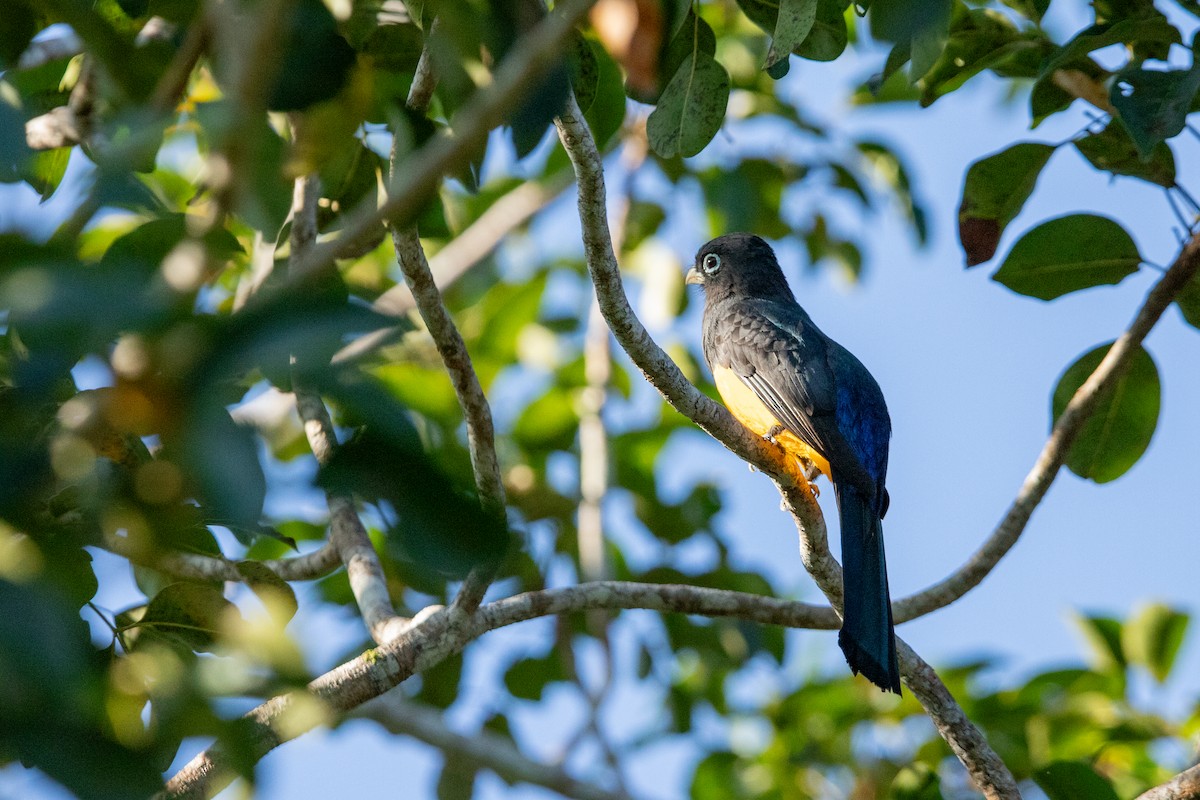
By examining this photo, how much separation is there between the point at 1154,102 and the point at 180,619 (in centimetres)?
263

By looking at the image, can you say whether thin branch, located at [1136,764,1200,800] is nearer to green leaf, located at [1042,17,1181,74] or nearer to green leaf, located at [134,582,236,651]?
green leaf, located at [1042,17,1181,74]

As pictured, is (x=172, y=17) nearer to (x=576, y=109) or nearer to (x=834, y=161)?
(x=576, y=109)

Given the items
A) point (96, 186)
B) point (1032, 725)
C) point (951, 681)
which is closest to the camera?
point (96, 186)

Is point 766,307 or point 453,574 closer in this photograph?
point 453,574

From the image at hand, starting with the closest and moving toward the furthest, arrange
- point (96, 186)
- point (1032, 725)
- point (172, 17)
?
1. point (96, 186)
2. point (172, 17)
3. point (1032, 725)

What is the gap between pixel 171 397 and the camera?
1042 mm

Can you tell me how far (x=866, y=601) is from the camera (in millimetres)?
3762

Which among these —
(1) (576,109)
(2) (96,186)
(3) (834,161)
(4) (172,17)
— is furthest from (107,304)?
(3) (834,161)

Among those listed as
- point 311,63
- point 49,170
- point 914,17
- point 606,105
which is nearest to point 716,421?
point 606,105

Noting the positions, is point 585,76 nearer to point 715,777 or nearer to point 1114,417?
point 1114,417

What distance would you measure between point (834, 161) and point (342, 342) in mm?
6027

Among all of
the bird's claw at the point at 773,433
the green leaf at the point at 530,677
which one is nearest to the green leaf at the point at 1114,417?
the bird's claw at the point at 773,433

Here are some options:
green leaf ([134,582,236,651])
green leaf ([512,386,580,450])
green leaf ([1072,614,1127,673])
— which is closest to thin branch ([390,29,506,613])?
green leaf ([134,582,236,651])

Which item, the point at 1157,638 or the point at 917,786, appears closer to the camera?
the point at 917,786
